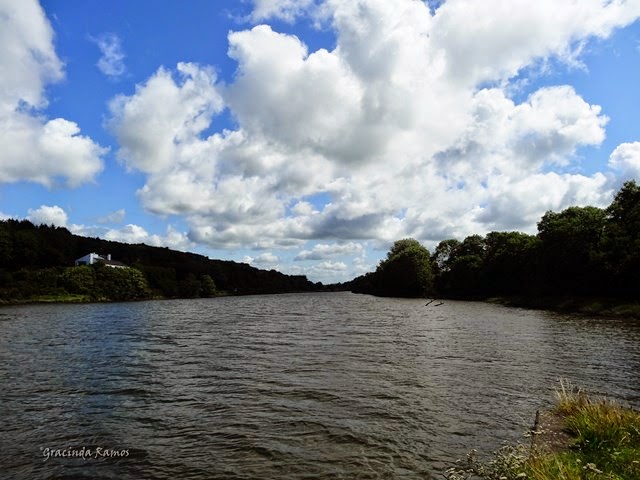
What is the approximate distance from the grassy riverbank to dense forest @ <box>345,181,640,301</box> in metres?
63.2

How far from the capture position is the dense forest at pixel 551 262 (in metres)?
68.8

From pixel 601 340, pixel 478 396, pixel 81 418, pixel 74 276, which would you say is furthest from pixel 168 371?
pixel 74 276

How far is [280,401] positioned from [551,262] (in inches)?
3282

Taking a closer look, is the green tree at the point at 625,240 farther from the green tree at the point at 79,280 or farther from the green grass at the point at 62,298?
the green tree at the point at 79,280

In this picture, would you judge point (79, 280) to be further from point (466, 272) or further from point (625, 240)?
point (625, 240)

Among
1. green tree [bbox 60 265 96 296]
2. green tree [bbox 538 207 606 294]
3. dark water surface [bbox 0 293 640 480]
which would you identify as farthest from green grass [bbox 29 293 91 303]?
green tree [bbox 538 207 606 294]

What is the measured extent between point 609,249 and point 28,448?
266ft

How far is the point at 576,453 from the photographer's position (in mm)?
10375

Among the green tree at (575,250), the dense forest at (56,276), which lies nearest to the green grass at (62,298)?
the dense forest at (56,276)

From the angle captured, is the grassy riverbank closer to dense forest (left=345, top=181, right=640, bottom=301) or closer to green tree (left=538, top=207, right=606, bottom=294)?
dense forest (left=345, top=181, right=640, bottom=301)

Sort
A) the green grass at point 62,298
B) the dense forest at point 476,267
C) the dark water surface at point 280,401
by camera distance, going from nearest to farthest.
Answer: the dark water surface at point 280,401 < the dense forest at point 476,267 < the green grass at point 62,298

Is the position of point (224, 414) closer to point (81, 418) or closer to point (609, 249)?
point (81, 418)

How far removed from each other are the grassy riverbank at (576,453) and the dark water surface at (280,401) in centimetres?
160

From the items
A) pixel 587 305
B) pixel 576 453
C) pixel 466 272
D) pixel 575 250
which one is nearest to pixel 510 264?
pixel 466 272
